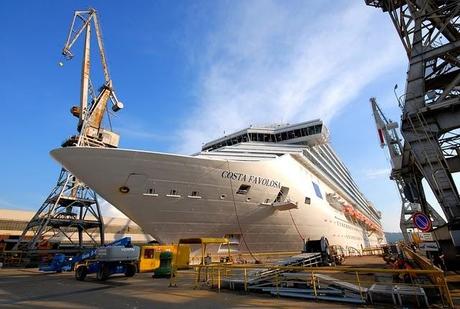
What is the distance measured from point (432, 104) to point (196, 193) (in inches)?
461

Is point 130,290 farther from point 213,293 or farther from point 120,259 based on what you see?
point 120,259

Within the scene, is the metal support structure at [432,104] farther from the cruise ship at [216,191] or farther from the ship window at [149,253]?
the ship window at [149,253]

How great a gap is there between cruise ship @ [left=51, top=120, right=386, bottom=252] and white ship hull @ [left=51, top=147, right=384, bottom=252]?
5 centimetres

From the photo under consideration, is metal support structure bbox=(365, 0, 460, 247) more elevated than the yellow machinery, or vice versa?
metal support structure bbox=(365, 0, 460, 247)

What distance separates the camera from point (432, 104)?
11.1 metres

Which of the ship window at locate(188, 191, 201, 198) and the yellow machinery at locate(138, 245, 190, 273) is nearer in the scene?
the ship window at locate(188, 191, 201, 198)

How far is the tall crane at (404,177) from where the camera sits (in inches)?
644

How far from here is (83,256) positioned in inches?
654

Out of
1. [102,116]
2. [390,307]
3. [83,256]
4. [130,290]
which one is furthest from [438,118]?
[102,116]

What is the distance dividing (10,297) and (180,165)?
8.87 m

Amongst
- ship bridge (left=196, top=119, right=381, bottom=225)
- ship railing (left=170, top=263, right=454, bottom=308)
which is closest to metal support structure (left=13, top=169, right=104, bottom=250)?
ship bridge (left=196, top=119, right=381, bottom=225)

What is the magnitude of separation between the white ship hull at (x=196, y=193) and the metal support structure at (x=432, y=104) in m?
9.24

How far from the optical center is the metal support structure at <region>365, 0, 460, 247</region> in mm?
10641

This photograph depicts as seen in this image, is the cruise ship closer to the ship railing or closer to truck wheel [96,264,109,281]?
truck wheel [96,264,109,281]
